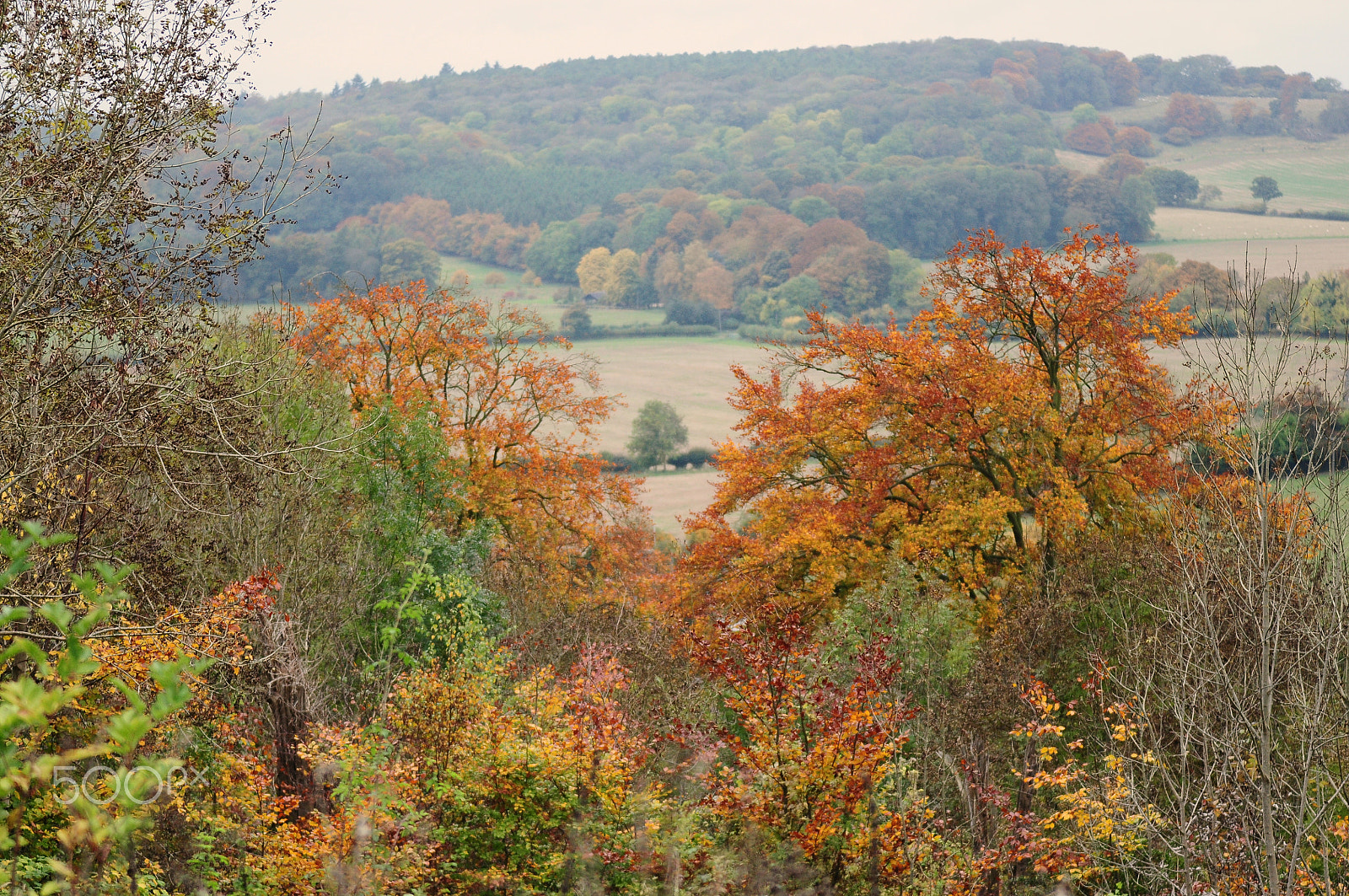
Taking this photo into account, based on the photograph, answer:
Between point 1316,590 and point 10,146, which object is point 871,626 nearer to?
point 1316,590

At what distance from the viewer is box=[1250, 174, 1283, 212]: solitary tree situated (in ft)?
246

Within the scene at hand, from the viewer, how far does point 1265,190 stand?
75.4m

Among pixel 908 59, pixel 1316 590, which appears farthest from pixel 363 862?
pixel 908 59

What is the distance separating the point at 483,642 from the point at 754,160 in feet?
274

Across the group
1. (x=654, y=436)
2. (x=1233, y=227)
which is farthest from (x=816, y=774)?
(x=1233, y=227)

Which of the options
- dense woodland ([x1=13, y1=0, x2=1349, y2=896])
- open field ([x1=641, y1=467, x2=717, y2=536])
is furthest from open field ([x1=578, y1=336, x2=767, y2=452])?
dense woodland ([x1=13, y1=0, x2=1349, y2=896])

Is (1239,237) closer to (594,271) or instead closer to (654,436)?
(594,271)

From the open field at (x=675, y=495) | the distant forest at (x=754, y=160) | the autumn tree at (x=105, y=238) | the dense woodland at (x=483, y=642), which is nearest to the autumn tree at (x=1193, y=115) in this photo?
the distant forest at (x=754, y=160)

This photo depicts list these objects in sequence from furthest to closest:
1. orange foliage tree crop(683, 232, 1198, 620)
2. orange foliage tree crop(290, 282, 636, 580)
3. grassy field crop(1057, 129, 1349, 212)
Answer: grassy field crop(1057, 129, 1349, 212) < orange foliage tree crop(290, 282, 636, 580) < orange foliage tree crop(683, 232, 1198, 620)

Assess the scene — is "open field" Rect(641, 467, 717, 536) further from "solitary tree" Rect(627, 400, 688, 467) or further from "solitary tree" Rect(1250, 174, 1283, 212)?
"solitary tree" Rect(1250, 174, 1283, 212)

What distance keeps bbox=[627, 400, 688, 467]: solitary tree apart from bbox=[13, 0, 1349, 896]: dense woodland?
2684cm

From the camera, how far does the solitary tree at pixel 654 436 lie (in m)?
46.3

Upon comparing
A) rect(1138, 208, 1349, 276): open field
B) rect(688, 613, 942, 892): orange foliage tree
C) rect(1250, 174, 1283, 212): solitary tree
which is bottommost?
rect(688, 613, 942, 892): orange foliage tree

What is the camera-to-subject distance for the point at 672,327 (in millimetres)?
60500
